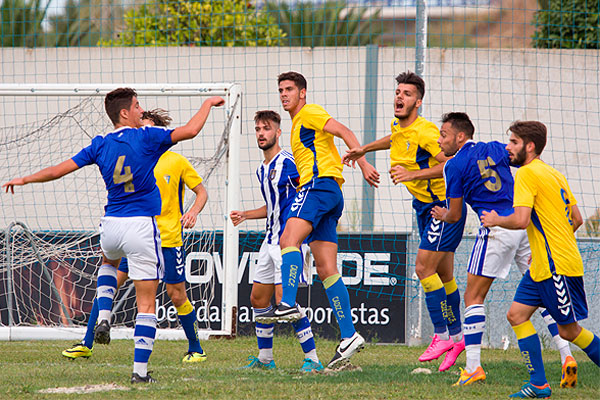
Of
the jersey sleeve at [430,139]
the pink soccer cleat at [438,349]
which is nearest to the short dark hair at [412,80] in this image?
the jersey sleeve at [430,139]

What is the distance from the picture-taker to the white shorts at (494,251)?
18.3ft

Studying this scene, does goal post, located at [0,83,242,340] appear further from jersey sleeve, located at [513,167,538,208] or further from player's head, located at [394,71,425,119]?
jersey sleeve, located at [513,167,538,208]

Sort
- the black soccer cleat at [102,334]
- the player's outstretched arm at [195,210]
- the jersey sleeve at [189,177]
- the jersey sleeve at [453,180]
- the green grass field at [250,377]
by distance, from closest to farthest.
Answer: the green grass field at [250,377] → the jersey sleeve at [453,180] → the black soccer cleat at [102,334] → the player's outstretched arm at [195,210] → the jersey sleeve at [189,177]

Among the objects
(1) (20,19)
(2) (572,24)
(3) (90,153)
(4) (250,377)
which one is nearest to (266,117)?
(3) (90,153)

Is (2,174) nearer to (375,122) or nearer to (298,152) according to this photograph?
(375,122)

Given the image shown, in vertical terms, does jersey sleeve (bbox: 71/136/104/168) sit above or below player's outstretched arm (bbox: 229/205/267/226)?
above

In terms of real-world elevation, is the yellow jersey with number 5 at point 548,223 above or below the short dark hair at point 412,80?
below

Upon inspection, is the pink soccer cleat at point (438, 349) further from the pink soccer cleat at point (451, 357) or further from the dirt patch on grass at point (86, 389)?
the dirt patch on grass at point (86, 389)

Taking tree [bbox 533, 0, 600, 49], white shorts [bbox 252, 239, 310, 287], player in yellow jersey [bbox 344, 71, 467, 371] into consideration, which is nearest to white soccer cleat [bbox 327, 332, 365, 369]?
white shorts [bbox 252, 239, 310, 287]

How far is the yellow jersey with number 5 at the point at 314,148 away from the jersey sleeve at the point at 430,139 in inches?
30.1

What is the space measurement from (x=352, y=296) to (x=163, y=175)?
9.65ft

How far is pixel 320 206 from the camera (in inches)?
233

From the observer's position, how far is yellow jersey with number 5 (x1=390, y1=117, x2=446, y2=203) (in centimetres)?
643

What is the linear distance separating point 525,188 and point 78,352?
408 cm
